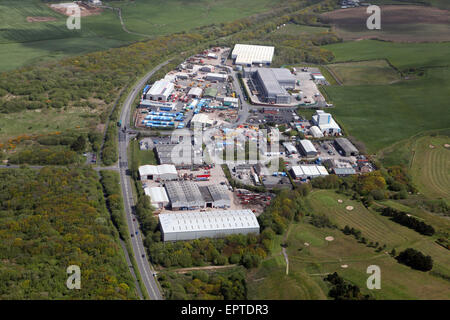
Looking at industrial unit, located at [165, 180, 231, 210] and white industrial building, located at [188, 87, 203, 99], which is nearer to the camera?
industrial unit, located at [165, 180, 231, 210]

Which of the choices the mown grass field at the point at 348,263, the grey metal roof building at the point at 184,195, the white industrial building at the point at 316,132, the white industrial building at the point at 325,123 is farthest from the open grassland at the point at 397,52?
the grey metal roof building at the point at 184,195

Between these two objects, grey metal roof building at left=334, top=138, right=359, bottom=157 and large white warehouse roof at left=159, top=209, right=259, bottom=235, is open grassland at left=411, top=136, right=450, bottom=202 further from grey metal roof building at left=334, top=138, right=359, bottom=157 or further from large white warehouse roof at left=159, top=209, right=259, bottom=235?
large white warehouse roof at left=159, top=209, right=259, bottom=235

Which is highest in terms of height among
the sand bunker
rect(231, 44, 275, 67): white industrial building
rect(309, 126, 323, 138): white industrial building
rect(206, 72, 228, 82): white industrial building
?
the sand bunker

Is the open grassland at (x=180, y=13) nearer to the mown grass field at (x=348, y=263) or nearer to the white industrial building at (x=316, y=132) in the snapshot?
the white industrial building at (x=316, y=132)

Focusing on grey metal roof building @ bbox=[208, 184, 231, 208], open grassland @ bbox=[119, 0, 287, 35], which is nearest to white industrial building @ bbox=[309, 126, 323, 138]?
grey metal roof building @ bbox=[208, 184, 231, 208]

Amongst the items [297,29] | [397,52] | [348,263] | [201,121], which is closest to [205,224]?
[348,263]

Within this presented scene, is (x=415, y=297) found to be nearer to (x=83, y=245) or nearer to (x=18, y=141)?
(x=83, y=245)

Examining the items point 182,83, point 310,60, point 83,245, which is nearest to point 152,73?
point 182,83
